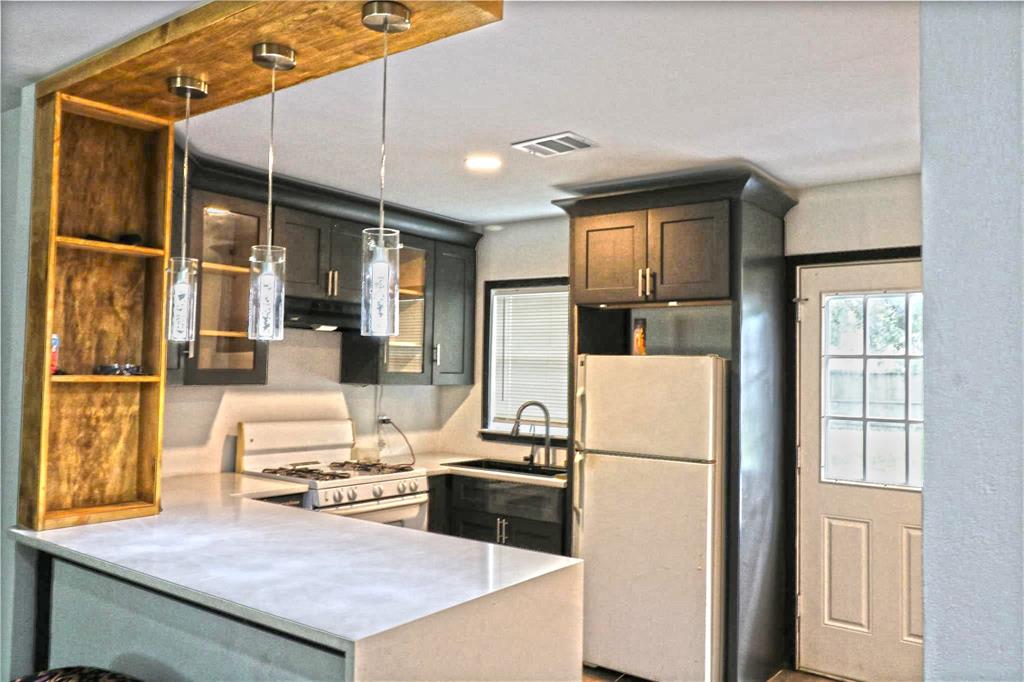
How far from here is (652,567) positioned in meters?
3.66

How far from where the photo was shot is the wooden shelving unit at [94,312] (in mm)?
2516

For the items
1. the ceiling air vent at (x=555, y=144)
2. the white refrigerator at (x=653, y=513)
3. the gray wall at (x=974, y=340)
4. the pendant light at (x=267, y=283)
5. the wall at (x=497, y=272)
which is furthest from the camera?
the wall at (x=497, y=272)

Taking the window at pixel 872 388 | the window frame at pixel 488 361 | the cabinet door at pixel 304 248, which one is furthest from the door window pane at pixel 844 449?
the cabinet door at pixel 304 248

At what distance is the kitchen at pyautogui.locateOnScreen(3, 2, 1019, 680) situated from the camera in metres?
2.05

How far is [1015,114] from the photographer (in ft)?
2.43

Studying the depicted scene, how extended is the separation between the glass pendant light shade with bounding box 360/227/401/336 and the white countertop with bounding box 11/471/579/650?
→ 0.63 m

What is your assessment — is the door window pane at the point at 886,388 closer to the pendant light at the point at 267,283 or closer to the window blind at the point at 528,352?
the window blind at the point at 528,352

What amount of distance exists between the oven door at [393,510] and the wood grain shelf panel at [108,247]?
1520 millimetres

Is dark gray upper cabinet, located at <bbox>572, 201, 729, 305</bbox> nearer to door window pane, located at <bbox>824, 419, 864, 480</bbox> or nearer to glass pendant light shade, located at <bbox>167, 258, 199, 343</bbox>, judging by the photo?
door window pane, located at <bbox>824, 419, 864, 480</bbox>

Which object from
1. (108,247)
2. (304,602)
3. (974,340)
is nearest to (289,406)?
(108,247)

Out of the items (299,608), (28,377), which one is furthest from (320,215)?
(299,608)

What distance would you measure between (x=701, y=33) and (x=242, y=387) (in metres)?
3.10

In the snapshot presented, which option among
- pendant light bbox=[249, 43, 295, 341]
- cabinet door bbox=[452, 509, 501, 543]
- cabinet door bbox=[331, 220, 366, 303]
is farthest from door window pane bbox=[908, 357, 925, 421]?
pendant light bbox=[249, 43, 295, 341]

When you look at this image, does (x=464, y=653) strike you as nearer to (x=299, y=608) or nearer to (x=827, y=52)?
(x=299, y=608)
